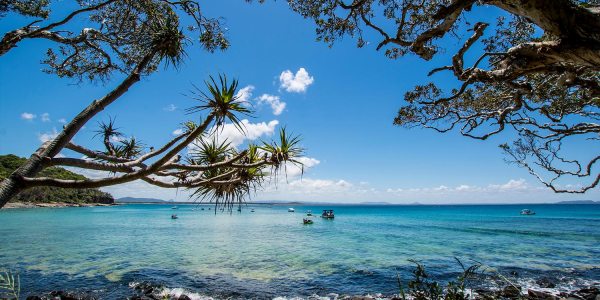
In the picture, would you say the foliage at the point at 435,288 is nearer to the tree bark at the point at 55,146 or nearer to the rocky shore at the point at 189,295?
the tree bark at the point at 55,146

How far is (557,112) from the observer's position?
440 inches

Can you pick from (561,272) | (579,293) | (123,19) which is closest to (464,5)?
(123,19)

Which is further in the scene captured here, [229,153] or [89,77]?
[89,77]

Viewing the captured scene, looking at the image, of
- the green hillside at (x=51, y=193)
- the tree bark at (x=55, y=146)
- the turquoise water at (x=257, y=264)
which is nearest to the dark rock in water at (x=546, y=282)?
the turquoise water at (x=257, y=264)

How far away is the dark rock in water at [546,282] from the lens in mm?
13336

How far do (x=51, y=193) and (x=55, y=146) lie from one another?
408 ft

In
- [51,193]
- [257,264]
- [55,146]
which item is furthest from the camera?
[51,193]

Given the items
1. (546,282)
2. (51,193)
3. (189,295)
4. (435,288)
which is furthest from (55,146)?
(51,193)

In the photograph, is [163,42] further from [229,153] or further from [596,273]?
[596,273]

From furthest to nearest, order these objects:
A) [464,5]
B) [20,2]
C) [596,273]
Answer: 1. [596,273]
2. [20,2]
3. [464,5]

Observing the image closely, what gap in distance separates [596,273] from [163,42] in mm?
21750

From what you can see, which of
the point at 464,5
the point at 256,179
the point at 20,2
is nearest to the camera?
the point at 464,5

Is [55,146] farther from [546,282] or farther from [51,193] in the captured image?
[51,193]

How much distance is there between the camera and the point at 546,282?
13.7 meters
